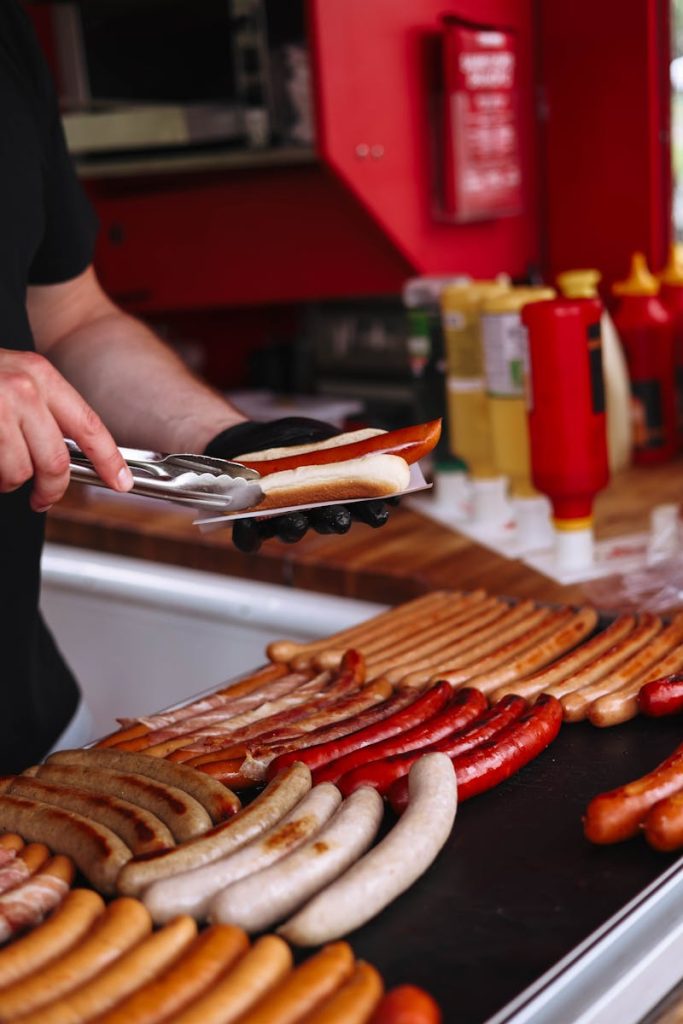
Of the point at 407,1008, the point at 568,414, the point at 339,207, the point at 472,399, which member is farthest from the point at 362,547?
the point at 407,1008

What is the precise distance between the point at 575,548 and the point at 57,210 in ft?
3.87

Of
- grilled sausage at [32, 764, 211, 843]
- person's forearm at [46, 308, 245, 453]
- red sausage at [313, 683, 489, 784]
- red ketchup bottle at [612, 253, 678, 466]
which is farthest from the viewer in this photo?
red ketchup bottle at [612, 253, 678, 466]

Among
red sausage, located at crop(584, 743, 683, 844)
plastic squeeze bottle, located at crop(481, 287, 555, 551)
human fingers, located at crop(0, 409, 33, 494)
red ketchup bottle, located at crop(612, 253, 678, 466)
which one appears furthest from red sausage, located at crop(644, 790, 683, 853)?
red ketchup bottle, located at crop(612, 253, 678, 466)

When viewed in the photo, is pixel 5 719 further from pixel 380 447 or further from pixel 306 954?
pixel 306 954

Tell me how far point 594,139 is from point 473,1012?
2902 millimetres

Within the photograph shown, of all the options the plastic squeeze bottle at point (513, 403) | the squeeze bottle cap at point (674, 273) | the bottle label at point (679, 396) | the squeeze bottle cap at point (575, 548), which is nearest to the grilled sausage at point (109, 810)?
the squeeze bottle cap at point (575, 548)

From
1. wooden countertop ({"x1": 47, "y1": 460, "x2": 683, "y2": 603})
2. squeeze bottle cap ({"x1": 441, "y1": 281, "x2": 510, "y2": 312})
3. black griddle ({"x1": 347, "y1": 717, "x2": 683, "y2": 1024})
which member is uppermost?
squeeze bottle cap ({"x1": 441, "y1": 281, "x2": 510, "y2": 312})

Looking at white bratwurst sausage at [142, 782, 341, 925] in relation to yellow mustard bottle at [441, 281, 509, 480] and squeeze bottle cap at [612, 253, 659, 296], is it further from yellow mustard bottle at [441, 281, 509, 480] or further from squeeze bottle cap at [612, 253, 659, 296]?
squeeze bottle cap at [612, 253, 659, 296]

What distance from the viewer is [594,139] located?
136 inches

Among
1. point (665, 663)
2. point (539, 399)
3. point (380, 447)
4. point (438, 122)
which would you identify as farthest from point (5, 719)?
point (438, 122)

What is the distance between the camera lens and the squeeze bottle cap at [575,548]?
2.43 metres

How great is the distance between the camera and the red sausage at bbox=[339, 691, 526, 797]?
1426mm

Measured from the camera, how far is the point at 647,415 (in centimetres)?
310

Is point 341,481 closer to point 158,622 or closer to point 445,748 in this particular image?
point 445,748
